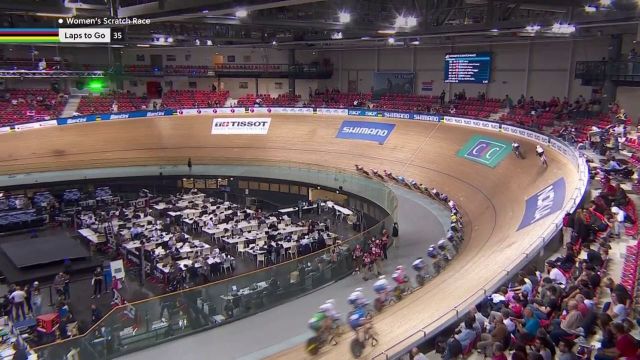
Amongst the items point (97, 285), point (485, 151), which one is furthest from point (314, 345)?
point (485, 151)

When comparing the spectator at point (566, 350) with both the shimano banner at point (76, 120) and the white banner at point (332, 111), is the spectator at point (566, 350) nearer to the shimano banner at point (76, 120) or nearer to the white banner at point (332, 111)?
the white banner at point (332, 111)

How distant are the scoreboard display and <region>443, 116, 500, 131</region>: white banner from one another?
18.0ft

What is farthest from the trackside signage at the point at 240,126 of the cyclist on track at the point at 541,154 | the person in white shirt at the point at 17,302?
the person in white shirt at the point at 17,302

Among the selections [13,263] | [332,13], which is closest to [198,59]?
[332,13]

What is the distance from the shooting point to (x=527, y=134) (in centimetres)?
2367

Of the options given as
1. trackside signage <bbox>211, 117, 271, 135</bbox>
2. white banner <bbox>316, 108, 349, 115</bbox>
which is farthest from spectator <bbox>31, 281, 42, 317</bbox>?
white banner <bbox>316, 108, 349, 115</bbox>

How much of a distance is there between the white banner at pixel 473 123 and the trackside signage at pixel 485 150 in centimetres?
73

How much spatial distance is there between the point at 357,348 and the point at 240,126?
28330 millimetres

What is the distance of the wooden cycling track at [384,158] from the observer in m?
13.0

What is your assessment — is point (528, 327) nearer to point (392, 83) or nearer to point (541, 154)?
point (541, 154)

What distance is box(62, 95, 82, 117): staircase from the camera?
121ft

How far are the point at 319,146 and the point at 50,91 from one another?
2343cm

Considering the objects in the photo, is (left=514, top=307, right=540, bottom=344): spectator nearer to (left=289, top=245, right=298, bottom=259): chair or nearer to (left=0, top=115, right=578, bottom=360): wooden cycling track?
(left=0, top=115, right=578, bottom=360): wooden cycling track

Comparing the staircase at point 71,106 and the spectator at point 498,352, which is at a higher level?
the staircase at point 71,106
